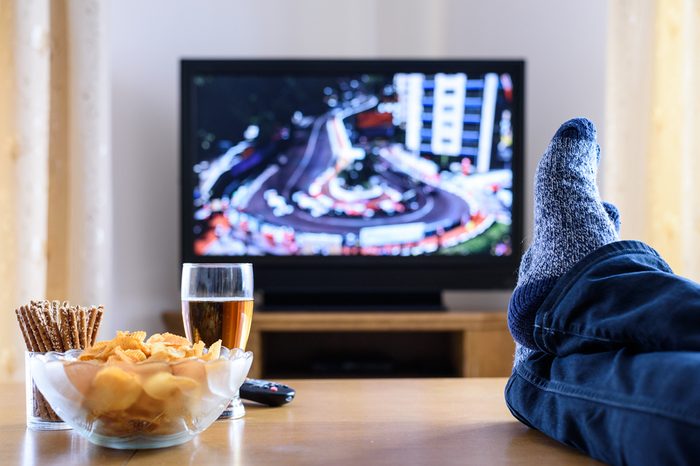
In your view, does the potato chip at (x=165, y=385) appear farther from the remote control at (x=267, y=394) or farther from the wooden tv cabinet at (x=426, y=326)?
the wooden tv cabinet at (x=426, y=326)

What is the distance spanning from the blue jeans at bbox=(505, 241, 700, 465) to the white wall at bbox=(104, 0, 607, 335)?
230 cm

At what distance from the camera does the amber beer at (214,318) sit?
89 centimetres

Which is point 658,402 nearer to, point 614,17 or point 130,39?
point 614,17

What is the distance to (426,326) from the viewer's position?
2.59 meters

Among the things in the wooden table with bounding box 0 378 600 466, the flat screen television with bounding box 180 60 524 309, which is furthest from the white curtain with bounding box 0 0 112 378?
the wooden table with bounding box 0 378 600 466

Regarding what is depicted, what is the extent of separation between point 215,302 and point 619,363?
411 mm

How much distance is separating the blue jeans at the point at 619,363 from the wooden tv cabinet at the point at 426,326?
1773 millimetres

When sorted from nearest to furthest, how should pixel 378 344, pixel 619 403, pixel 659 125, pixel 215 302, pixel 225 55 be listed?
pixel 619 403, pixel 215 302, pixel 659 125, pixel 378 344, pixel 225 55

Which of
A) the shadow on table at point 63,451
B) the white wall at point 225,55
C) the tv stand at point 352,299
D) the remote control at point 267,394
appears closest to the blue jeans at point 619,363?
the remote control at point 267,394

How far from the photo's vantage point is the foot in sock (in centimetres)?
81

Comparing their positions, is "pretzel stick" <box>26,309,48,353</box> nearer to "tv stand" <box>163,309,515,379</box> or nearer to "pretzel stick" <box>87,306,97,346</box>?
"pretzel stick" <box>87,306,97,346</box>

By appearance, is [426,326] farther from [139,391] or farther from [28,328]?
[139,391]

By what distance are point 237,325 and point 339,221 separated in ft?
6.13

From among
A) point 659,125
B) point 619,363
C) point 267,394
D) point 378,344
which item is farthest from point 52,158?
point 619,363
